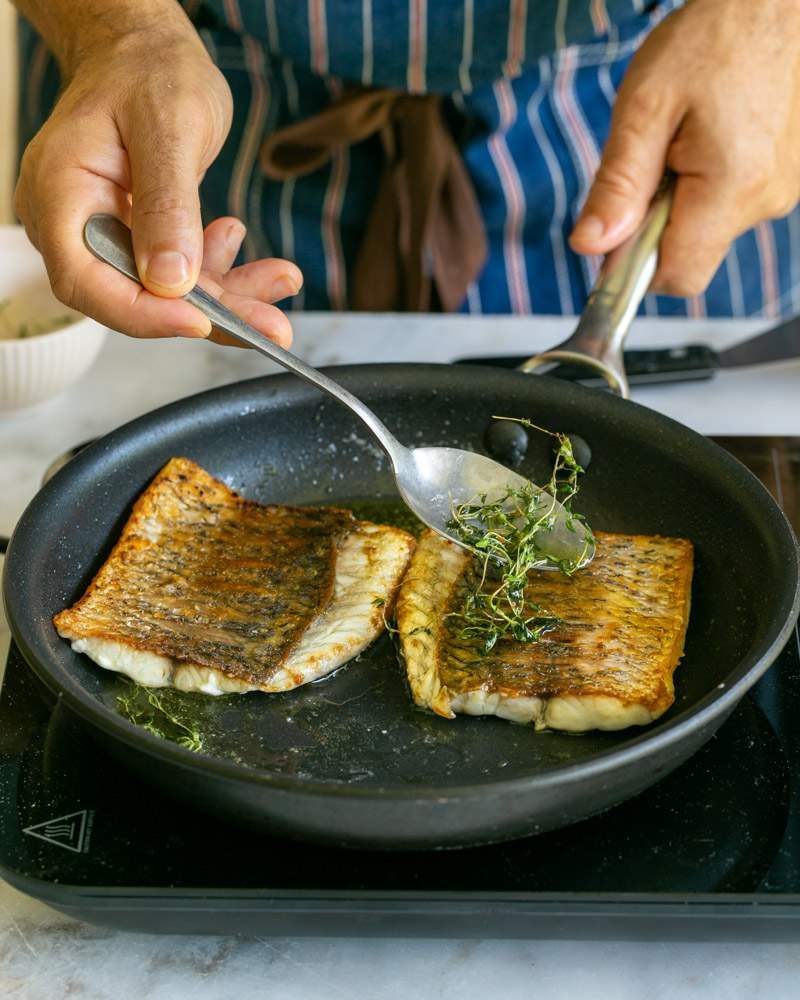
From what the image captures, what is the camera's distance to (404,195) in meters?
2.35

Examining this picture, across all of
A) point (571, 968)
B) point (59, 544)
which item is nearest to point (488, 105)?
point (59, 544)

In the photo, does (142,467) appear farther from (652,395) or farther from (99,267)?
(652,395)

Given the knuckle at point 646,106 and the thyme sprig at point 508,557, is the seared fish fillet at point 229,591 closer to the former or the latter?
the thyme sprig at point 508,557

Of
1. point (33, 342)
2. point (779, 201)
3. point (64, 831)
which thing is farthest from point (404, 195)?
point (64, 831)

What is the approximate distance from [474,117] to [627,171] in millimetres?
557

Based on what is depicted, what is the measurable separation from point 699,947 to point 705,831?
11cm

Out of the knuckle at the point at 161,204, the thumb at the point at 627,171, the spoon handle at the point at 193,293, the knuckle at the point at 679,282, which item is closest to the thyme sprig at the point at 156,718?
the spoon handle at the point at 193,293

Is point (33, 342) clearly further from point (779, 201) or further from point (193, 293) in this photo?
point (779, 201)

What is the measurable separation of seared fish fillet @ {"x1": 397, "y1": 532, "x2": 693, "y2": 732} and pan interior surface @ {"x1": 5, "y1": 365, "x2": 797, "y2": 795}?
3 centimetres

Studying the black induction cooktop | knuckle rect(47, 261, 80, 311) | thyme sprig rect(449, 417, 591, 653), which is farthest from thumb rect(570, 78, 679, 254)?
the black induction cooktop

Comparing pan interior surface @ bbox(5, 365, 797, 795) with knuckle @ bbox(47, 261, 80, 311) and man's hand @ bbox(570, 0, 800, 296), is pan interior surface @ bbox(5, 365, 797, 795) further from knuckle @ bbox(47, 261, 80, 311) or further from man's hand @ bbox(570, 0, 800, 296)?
man's hand @ bbox(570, 0, 800, 296)

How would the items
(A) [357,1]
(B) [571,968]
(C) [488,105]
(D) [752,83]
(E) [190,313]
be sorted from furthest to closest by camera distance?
(C) [488,105] < (A) [357,1] < (D) [752,83] < (E) [190,313] < (B) [571,968]

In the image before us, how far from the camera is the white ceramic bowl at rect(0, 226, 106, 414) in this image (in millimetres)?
1924

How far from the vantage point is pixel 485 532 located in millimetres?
1546
